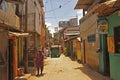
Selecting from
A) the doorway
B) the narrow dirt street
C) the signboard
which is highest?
the signboard

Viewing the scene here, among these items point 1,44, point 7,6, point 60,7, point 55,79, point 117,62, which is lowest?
point 55,79

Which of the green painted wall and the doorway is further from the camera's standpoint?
the doorway

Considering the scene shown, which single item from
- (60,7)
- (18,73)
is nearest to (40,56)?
(18,73)

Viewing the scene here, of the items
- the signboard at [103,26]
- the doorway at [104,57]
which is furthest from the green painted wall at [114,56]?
the doorway at [104,57]

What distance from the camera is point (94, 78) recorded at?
53.3 ft

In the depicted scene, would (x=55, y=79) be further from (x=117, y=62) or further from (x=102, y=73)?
(x=117, y=62)

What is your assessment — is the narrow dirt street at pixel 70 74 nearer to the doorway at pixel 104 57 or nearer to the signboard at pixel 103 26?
the doorway at pixel 104 57

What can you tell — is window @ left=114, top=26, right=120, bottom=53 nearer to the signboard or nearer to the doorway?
the signboard

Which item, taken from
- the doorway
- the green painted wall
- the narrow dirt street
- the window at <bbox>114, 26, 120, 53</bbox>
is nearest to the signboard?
the green painted wall

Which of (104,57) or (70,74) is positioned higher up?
(104,57)

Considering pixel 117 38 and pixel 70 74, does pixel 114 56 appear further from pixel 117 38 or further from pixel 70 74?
pixel 70 74

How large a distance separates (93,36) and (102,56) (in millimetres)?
3718

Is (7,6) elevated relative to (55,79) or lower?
elevated

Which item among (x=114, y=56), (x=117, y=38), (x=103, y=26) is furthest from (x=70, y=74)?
(x=117, y=38)
